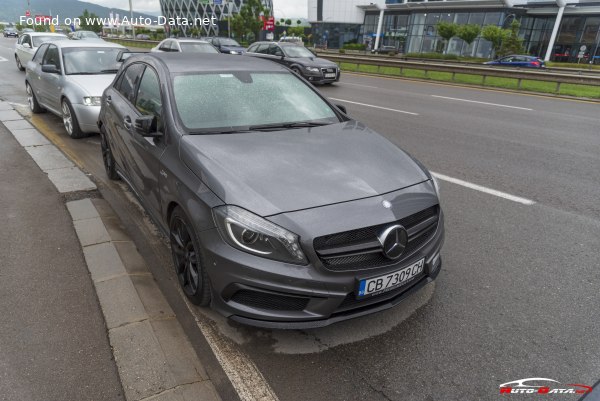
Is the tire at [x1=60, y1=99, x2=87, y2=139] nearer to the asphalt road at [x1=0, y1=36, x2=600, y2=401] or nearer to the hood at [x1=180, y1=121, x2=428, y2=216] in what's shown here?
the asphalt road at [x1=0, y1=36, x2=600, y2=401]

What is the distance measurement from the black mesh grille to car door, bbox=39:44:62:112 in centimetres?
676

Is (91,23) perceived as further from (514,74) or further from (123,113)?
(123,113)

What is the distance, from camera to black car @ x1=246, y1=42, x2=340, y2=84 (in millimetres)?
15461

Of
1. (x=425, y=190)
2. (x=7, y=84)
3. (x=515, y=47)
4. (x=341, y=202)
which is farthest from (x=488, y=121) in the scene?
(x=515, y=47)

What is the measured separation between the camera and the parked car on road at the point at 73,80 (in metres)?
→ 6.68

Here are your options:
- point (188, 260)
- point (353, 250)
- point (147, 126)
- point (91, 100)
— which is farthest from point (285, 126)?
point (91, 100)

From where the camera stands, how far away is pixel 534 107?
12086 mm

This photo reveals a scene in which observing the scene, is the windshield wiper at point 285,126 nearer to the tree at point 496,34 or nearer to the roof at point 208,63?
the roof at point 208,63

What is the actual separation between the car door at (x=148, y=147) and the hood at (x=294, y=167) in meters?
0.44

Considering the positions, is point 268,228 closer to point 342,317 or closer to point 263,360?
point 342,317

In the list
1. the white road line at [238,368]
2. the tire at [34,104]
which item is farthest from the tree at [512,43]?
the white road line at [238,368]

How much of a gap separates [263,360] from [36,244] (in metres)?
2.48

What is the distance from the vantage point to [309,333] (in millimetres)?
2689

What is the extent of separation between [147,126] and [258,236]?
1.49 meters
